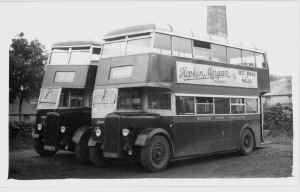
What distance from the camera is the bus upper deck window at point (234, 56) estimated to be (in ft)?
42.7

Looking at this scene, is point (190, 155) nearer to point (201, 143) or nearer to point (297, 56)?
point (201, 143)

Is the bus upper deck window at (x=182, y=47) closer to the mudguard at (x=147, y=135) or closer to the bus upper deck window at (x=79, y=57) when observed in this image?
the mudguard at (x=147, y=135)

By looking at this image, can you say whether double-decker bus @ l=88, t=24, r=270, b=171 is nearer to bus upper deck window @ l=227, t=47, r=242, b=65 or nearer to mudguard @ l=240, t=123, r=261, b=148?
bus upper deck window @ l=227, t=47, r=242, b=65

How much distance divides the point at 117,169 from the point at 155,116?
1468mm

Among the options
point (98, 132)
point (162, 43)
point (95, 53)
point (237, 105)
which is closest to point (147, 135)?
point (98, 132)

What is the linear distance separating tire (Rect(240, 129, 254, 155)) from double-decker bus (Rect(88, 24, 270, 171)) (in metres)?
0.59

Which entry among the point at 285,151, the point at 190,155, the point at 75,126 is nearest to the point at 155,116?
the point at 190,155

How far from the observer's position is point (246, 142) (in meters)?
13.9

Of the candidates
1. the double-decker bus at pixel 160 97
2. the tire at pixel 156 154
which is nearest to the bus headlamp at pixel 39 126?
the double-decker bus at pixel 160 97

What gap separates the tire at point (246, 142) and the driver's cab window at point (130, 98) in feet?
12.0

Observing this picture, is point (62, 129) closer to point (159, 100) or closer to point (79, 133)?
point (79, 133)

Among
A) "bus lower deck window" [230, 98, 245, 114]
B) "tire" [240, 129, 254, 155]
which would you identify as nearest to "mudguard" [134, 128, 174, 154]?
"bus lower deck window" [230, 98, 245, 114]

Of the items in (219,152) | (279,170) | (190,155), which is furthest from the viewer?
(219,152)
